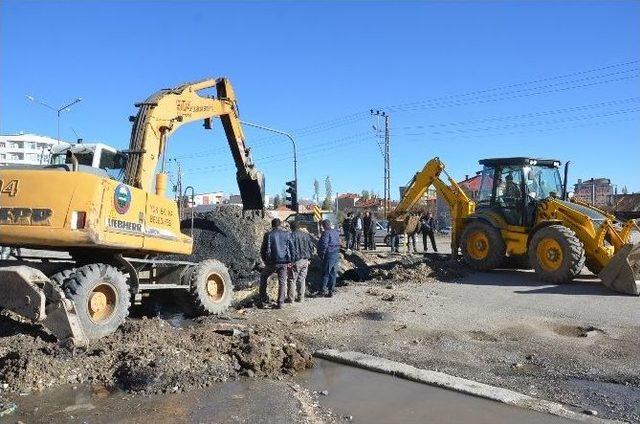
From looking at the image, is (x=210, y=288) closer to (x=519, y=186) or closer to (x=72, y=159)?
(x=72, y=159)

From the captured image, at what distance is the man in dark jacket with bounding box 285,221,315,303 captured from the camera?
446 inches

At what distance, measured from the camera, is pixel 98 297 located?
7.91 metres

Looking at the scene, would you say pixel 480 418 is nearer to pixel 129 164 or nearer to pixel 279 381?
pixel 279 381

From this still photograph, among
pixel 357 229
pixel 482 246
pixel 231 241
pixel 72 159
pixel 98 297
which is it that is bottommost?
pixel 98 297

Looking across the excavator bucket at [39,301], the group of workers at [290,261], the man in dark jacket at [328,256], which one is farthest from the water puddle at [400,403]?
the man in dark jacket at [328,256]

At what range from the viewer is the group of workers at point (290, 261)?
1098cm

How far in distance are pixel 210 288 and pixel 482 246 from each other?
769cm

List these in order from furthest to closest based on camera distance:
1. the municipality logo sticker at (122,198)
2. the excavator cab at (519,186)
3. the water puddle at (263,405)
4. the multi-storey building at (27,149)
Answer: the excavator cab at (519,186)
the multi-storey building at (27,149)
the municipality logo sticker at (122,198)
the water puddle at (263,405)

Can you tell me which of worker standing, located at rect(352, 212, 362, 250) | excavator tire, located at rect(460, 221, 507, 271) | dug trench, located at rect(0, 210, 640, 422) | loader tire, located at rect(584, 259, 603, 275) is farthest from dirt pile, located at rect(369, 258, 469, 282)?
worker standing, located at rect(352, 212, 362, 250)

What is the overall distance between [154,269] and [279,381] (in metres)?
4.70

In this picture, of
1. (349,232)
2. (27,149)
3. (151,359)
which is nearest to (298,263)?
(151,359)

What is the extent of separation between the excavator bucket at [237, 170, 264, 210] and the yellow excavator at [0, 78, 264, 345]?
3.30 m

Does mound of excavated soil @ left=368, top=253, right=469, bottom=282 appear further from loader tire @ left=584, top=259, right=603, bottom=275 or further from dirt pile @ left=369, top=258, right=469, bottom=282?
loader tire @ left=584, top=259, right=603, bottom=275

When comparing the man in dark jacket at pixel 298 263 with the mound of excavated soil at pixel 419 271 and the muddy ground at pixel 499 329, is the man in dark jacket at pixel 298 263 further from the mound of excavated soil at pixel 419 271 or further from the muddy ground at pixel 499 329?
the mound of excavated soil at pixel 419 271
